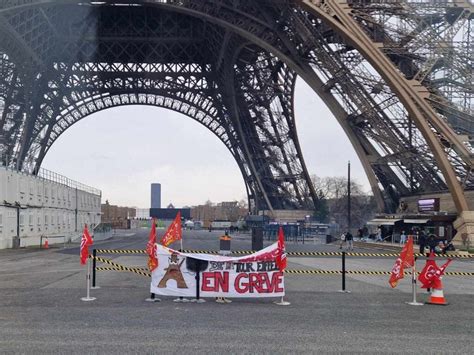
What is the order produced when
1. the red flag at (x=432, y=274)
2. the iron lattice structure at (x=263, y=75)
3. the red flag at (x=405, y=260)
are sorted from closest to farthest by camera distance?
the red flag at (x=432, y=274) < the red flag at (x=405, y=260) < the iron lattice structure at (x=263, y=75)

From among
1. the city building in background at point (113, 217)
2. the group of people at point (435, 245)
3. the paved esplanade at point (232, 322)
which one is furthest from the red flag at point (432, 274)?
the city building in background at point (113, 217)

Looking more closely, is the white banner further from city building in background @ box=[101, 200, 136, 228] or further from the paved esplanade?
city building in background @ box=[101, 200, 136, 228]

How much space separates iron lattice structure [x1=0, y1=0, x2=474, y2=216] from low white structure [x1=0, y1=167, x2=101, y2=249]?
24.2 ft

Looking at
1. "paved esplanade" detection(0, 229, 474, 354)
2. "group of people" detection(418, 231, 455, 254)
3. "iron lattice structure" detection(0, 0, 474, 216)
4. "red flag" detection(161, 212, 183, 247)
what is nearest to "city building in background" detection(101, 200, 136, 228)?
"iron lattice structure" detection(0, 0, 474, 216)

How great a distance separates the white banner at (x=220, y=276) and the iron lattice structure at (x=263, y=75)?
19.6m

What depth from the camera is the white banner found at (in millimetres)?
13570

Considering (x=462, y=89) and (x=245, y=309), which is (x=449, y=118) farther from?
(x=245, y=309)

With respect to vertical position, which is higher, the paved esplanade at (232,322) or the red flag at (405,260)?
the red flag at (405,260)

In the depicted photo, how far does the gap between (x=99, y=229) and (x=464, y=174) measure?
39946 millimetres

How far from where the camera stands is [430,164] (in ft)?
111

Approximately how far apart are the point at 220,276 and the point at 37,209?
34.9 metres

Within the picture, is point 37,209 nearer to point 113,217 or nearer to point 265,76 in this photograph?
point 265,76

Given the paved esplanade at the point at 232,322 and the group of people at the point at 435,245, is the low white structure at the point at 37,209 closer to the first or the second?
the paved esplanade at the point at 232,322

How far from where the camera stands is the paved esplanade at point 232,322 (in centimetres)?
880
